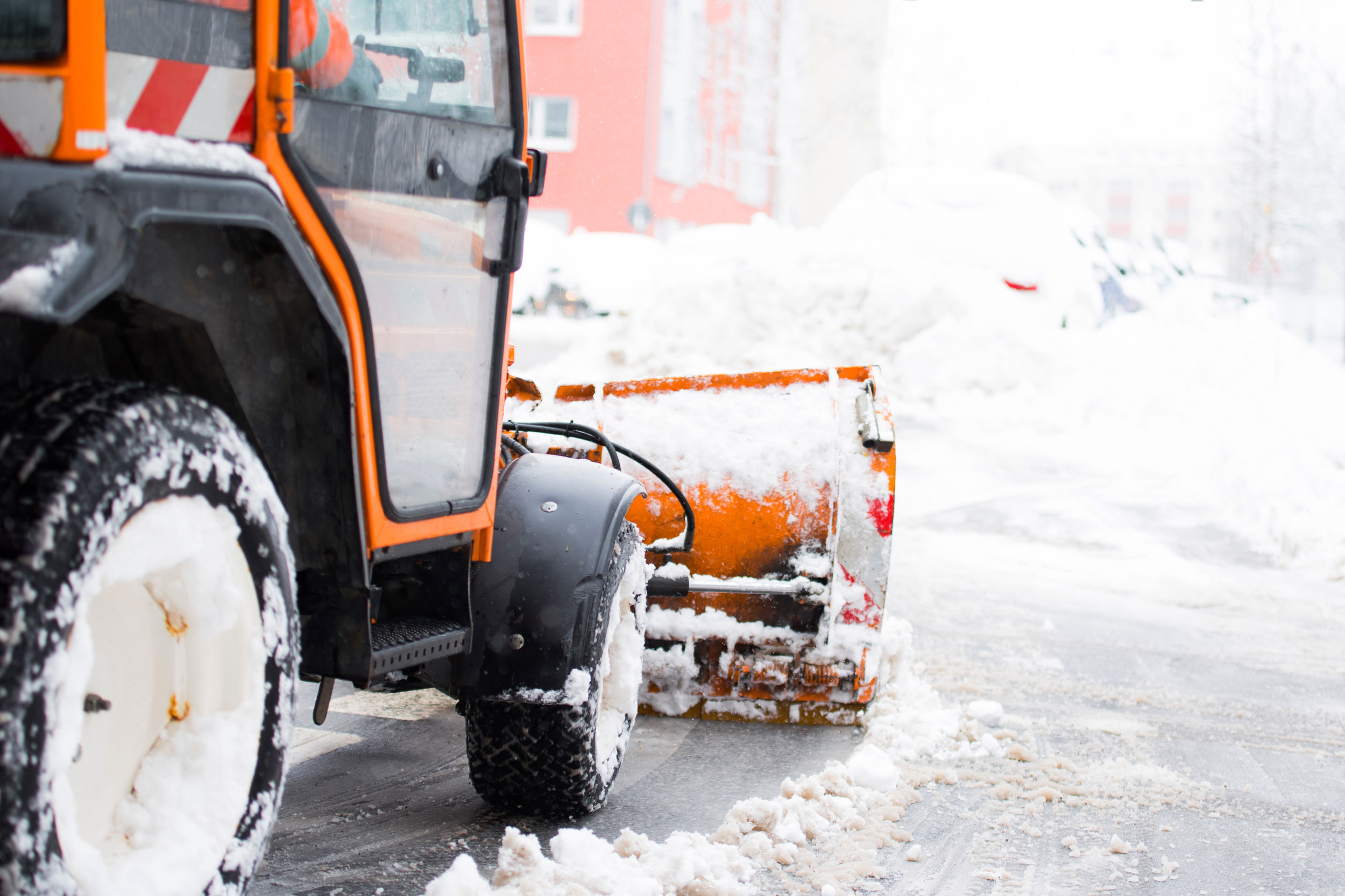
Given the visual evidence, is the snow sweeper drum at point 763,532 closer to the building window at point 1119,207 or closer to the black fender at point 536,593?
the black fender at point 536,593

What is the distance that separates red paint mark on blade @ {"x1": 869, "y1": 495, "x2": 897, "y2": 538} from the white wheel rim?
254 cm

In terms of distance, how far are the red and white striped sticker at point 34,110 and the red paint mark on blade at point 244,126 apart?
0.35 meters

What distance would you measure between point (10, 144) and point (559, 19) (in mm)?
28579

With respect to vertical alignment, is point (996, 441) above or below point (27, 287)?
below

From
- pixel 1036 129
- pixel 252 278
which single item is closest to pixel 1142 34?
pixel 1036 129

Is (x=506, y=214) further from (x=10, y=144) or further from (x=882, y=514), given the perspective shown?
(x=882, y=514)

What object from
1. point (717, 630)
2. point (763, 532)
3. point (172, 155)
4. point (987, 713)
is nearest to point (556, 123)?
point (763, 532)

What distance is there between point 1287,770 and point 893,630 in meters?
1.39

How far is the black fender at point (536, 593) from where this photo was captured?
283 centimetres

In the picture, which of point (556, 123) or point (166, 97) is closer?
point (166, 97)

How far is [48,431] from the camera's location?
1499mm

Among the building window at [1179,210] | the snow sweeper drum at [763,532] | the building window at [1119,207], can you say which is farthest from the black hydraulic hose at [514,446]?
the building window at [1179,210]

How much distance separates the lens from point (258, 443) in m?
2.05

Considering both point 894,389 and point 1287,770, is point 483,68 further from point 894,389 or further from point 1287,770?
point 894,389
